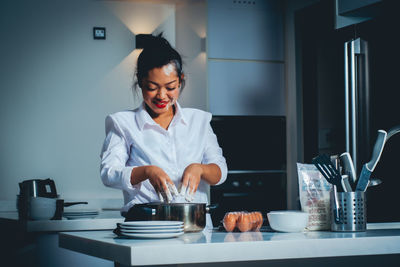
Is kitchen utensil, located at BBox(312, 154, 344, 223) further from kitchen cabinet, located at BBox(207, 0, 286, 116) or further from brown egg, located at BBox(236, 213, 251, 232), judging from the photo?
kitchen cabinet, located at BBox(207, 0, 286, 116)

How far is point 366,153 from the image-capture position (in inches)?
91.0

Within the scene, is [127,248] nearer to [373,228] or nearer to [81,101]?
[373,228]

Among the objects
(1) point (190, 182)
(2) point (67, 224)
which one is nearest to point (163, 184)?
(1) point (190, 182)

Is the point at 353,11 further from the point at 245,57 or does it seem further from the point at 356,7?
the point at 245,57

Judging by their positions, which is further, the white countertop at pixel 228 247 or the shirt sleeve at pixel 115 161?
the shirt sleeve at pixel 115 161

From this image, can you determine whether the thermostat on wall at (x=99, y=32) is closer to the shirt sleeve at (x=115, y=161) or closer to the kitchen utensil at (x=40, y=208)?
the kitchen utensil at (x=40, y=208)

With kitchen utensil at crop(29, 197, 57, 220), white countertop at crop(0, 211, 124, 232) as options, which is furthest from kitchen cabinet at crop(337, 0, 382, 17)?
kitchen utensil at crop(29, 197, 57, 220)

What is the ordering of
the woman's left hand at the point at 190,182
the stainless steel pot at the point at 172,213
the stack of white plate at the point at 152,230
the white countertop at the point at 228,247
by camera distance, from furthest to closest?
1. the woman's left hand at the point at 190,182
2. the stainless steel pot at the point at 172,213
3. the stack of white plate at the point at 152,230
4. the white countertop at the point at 228,247

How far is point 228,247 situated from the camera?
3.97ft

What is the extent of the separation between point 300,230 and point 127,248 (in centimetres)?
58

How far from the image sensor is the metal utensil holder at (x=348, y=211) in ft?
4.99

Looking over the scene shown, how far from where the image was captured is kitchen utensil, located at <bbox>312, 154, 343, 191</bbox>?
4.99 ft

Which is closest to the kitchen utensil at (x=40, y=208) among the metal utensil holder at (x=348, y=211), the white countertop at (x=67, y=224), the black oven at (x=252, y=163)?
the white countertop at (x=67, y=224)

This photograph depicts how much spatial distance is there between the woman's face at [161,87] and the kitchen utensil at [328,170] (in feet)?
2.04
